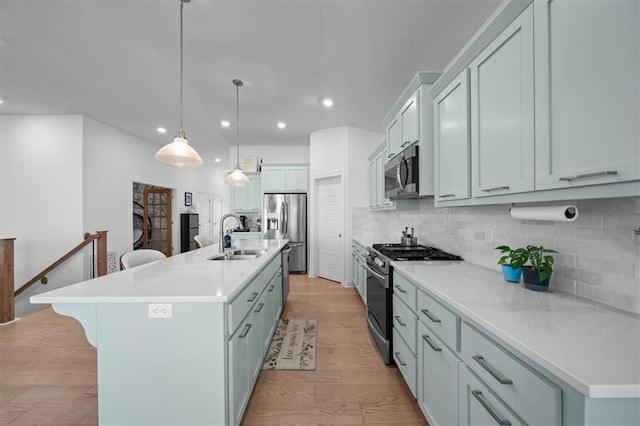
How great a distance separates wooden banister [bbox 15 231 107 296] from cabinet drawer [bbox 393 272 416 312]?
4.57 metres

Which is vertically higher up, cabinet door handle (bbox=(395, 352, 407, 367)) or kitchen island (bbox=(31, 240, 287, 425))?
kitchen island (bbox=(31, 240, 287, 425))

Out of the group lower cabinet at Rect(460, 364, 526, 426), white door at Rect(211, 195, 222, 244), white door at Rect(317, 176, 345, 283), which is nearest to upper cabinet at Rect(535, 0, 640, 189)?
lower cabinet at Rect(460, 364, 526, 426)

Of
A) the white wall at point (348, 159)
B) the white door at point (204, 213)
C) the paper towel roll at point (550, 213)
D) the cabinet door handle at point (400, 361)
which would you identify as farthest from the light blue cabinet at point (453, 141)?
the white door at point (204, 213)

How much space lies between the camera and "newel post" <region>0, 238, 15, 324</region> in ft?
10.3

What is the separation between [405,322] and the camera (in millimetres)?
1907

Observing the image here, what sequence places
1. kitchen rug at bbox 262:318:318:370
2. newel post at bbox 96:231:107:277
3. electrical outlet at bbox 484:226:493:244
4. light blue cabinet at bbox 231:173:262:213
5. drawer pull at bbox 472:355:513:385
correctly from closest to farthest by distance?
drawer pull at bbox 472:355:513:385 → electrical outlet at bbox 484:226:493:244 → kitchen rug at bbox 262:318:318:370 → newel post at bbox 96:231:107:277 → light blue cabinet at bbox 231:173:262:213

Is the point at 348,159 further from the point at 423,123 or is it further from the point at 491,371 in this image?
the point at 491,371

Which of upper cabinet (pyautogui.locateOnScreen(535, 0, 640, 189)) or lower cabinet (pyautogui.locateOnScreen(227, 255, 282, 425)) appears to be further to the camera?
Answer: lower cabinet (pyautogui.locateOnScreen(227, 255, 282, 425))

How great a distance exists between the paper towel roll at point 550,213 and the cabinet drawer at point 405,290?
74 cm

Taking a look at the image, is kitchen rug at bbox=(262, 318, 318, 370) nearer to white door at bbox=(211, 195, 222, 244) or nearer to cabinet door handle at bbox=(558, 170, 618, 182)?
cabinet door handle at bbox=(558, 170, 618, 182)

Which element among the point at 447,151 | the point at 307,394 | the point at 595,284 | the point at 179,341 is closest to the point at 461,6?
the point at 447,151

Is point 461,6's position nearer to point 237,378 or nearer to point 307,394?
point 237,378

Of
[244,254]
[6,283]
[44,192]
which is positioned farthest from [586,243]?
[44,192]

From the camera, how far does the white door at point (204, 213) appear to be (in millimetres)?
8836
